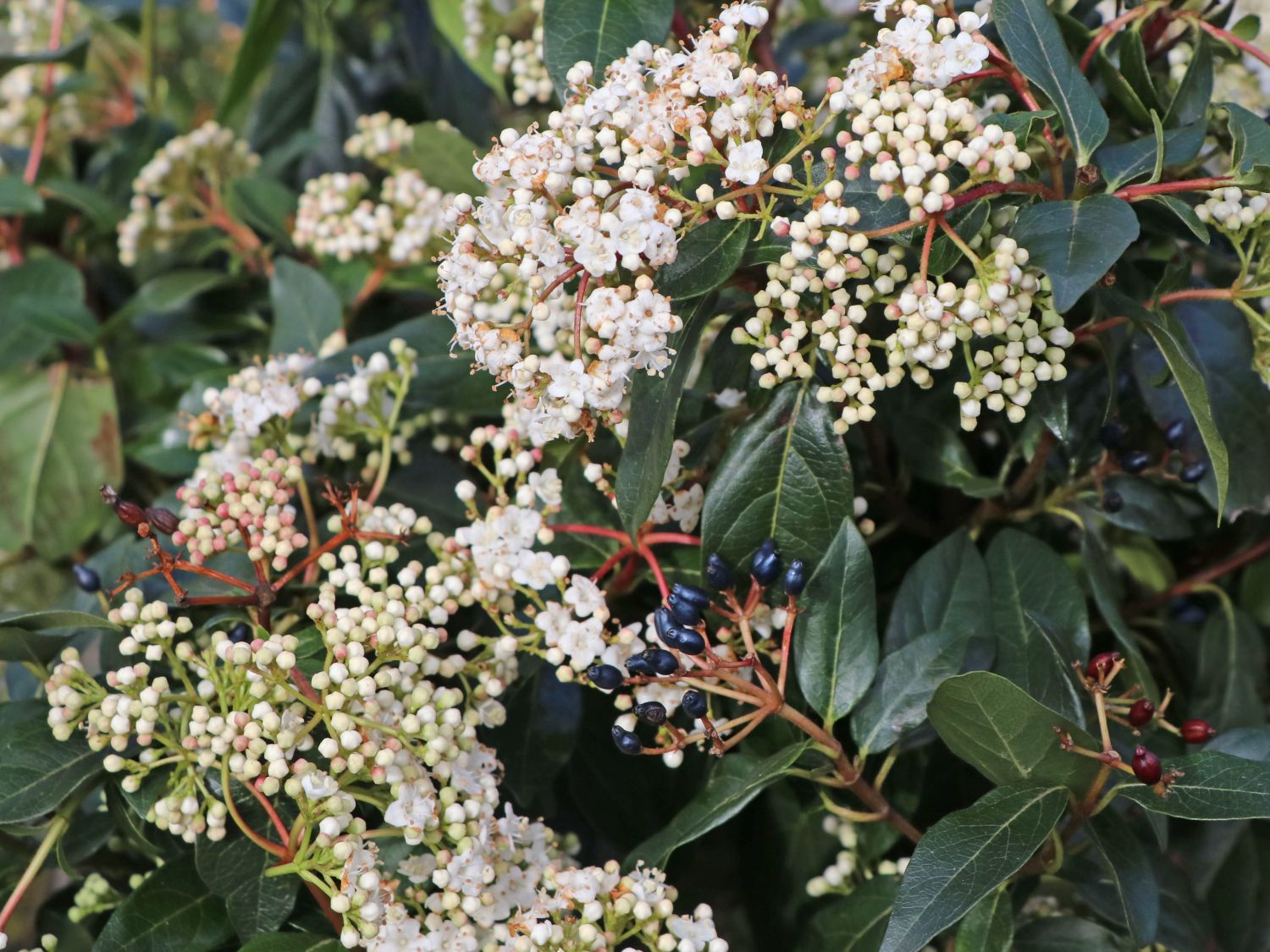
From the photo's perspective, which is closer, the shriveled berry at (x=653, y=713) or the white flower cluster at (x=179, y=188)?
the shriveled berry at (x=653, y=713)

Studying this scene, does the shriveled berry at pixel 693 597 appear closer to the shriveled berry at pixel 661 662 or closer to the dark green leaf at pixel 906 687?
the shriveled berry at pixel 661 662

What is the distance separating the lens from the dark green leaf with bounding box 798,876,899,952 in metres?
0.78

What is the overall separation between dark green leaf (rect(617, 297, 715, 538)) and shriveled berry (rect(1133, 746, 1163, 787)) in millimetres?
314

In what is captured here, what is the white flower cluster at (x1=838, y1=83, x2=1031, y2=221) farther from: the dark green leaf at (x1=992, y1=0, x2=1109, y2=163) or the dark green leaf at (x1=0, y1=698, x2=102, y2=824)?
the dark green leaf at (x1=0, y1=698, x2=102, y2=824)

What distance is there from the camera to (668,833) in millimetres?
730

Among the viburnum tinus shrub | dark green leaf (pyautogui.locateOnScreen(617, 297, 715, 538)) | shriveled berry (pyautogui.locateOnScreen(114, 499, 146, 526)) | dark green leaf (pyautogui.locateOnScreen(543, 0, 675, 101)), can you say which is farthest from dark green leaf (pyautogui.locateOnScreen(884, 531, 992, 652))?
shriveled berry (pyautogui.locateOnScreen(114, 499, 146, 526))

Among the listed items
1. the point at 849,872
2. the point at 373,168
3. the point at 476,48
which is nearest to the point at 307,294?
the point at 476,48

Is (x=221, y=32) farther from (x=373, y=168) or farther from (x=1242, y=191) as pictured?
(x=1242, y=191)

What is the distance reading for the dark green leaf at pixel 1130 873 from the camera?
674 mm

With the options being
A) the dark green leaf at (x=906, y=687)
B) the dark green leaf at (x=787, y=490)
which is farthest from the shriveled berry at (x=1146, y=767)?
the dark green leaf at (x=787, y=490)

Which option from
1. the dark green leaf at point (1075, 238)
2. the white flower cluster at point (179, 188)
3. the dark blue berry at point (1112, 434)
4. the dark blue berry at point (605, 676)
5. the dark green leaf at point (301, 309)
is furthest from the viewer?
the white flower cluster at point (179, 188)

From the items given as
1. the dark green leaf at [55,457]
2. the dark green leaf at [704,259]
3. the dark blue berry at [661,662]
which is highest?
the dark green leaf at [704,259]

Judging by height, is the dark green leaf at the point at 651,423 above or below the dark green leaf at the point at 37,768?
above

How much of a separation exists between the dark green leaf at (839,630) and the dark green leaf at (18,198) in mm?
883
